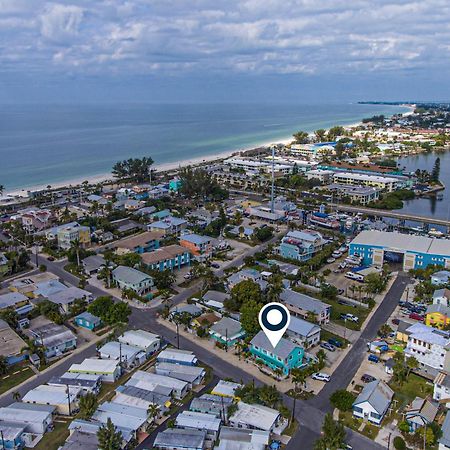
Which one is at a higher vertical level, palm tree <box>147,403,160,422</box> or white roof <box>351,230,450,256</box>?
white roof <box>351,230,450,256</box>

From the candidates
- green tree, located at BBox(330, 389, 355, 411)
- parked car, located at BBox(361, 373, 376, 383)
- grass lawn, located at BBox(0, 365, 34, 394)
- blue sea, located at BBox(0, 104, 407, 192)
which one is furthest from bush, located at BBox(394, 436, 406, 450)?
blue sea, located at BBox(0, 104, 407, 192)

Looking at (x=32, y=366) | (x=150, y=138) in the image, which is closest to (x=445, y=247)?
A: (x=32, y=366)

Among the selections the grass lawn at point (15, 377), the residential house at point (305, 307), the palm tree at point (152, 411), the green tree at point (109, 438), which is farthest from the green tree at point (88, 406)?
the residential house at point (305, 307)

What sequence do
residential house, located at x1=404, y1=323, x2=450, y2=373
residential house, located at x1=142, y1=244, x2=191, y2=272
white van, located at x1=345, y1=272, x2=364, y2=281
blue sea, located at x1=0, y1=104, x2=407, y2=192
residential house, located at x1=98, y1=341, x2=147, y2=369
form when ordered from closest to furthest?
1. residential house, located at x1=404, y1=323, x2=450, y2=373
2. residential house, located at x1=98, y1=341, x2=147, y2=369
3. white van, located at x1=345, y1=272, x2=364, y2=281
4. residential house, located at x1=142, y1=244, x2=191, y2=272
5. blue sea, located at x1=0, y1=104, x2=407, y2=192

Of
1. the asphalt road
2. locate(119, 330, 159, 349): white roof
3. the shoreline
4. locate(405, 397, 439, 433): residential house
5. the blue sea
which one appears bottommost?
the asphalt road

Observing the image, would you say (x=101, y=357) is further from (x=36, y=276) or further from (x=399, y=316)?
(x=399, y=316)

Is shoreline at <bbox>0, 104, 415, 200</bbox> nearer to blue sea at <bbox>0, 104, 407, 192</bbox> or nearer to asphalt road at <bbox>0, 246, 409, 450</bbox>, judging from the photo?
blue sea at <bbox>0, 104, 407, 192</bbox>

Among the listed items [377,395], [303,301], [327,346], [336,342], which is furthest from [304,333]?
[377,395]
